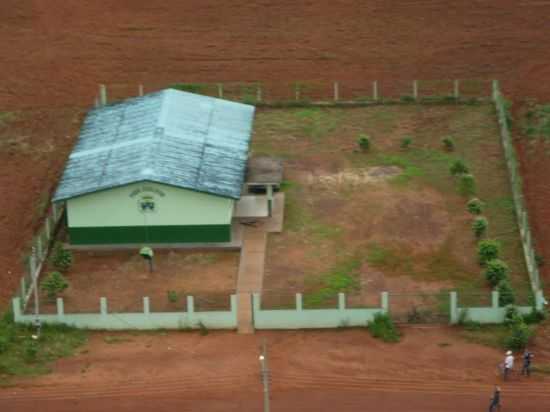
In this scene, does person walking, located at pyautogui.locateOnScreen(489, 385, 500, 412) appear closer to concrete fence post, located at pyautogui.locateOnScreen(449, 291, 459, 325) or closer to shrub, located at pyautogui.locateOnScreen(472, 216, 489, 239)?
concrete fence post, located at pyautogui.locateOnScreen(449, 291, 459, 325)

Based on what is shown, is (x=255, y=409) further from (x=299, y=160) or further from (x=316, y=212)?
(x=299, y=160)

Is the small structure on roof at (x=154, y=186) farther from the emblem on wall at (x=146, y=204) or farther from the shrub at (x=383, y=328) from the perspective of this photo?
the shrub at (x=383, y=328)

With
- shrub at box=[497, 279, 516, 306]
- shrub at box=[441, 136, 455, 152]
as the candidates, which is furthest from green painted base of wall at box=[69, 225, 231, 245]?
shrub at box=[441, 136, 455, 152]

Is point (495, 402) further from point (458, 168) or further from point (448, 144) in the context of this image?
point (448, 144)

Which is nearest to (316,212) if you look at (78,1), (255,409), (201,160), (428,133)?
(201,160)

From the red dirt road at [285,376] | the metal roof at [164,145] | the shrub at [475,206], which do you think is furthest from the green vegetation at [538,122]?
the red dirt road at [285,376]

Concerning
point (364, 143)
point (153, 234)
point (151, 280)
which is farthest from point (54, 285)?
point (364, 143)
